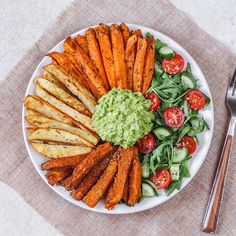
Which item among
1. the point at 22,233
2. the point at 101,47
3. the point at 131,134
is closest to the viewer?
the point at 131,134

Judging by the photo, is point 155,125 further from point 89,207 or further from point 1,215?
point 1,215

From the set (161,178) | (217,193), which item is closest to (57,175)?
(161,178)

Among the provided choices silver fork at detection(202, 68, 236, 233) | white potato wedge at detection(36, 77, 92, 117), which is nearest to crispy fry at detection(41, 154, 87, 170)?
white potato wedge at detection(36, 77, 92, 117)

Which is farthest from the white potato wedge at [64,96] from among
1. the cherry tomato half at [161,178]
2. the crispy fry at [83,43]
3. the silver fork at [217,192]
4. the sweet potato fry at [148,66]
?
the silver fork at [217,192]

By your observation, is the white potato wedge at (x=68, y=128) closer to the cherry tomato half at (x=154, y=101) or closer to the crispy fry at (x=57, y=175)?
the crispy fry at (x=57, y=175)

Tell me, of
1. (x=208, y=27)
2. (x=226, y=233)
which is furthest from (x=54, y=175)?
(x=208, y=27)

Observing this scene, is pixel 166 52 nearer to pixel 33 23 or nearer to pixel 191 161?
pixel 191 161
